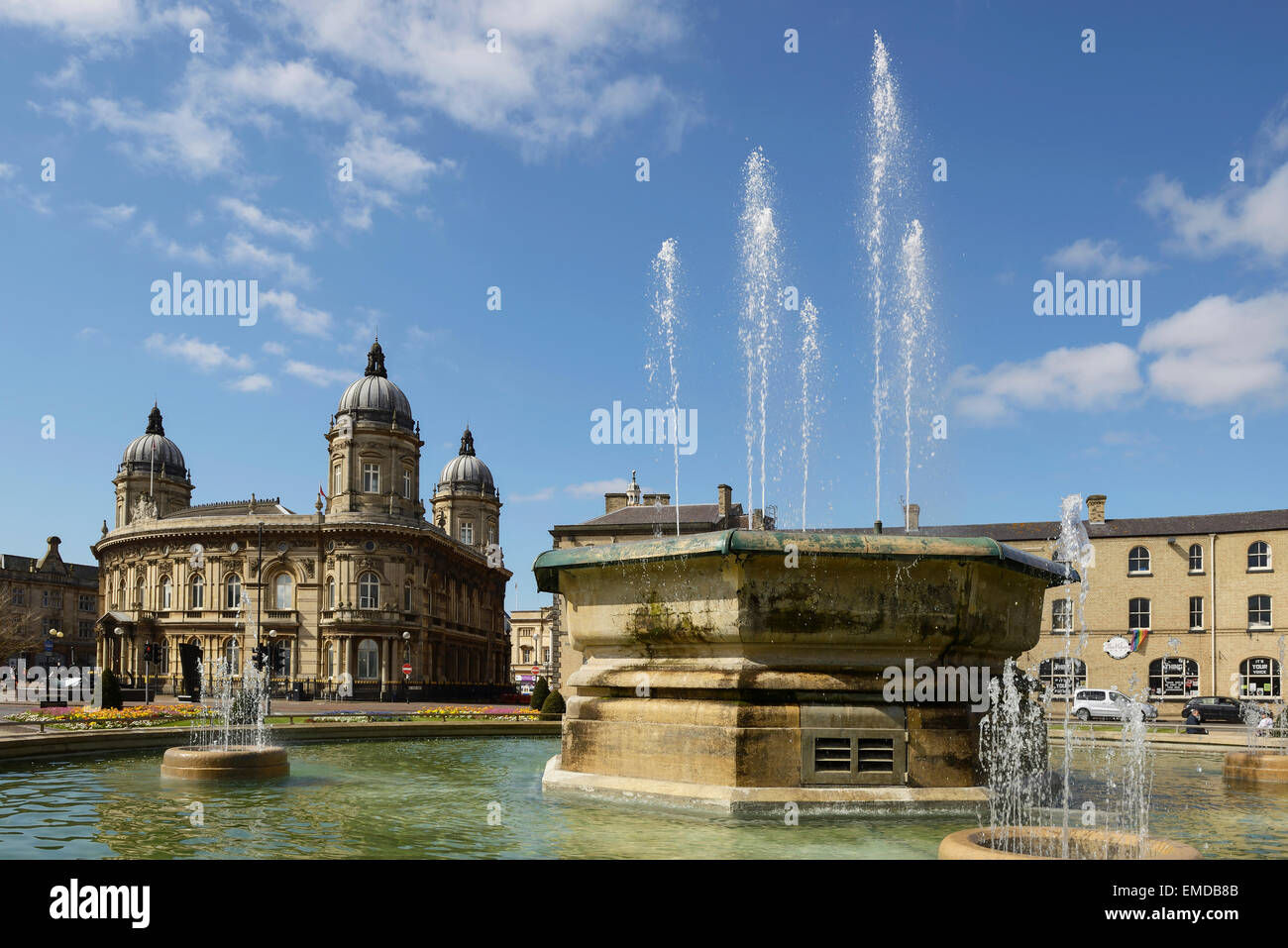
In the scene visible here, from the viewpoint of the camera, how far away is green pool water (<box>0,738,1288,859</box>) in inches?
294

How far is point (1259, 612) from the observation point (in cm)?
4959

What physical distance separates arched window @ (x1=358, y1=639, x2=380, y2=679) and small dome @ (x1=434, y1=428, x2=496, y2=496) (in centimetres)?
3701

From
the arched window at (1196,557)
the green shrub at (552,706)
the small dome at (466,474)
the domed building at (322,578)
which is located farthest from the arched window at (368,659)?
the arched window at (1196,557)

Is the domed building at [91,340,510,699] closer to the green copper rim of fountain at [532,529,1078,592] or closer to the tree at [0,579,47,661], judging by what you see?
the tree at [0,579,47,661]

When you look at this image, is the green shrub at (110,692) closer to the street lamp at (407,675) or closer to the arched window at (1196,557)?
the street lamp at (407,675)

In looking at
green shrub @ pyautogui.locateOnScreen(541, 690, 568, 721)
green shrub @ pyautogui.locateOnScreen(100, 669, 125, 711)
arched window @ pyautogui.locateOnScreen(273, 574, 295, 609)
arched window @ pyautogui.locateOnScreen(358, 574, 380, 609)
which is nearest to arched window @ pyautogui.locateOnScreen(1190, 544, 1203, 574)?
green shrub @ pyautogui.locateOnScreen(541, 690, 568, 721)

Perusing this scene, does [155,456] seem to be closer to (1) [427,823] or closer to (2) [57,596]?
(2) [57,596]

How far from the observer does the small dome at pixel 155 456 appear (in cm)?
8550

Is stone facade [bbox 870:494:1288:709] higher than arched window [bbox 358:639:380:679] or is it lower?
higher

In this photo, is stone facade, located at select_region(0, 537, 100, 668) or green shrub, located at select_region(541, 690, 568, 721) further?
stone facade, located at select_region(0, 537, 100, 668)

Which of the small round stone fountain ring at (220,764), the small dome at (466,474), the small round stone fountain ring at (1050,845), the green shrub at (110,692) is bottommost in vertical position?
the green shrub at (110,692)

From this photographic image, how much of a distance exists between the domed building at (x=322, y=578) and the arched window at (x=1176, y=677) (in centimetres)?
4367

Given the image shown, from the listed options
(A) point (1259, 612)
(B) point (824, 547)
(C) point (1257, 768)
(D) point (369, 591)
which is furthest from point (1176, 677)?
(B) point (824, 547)
